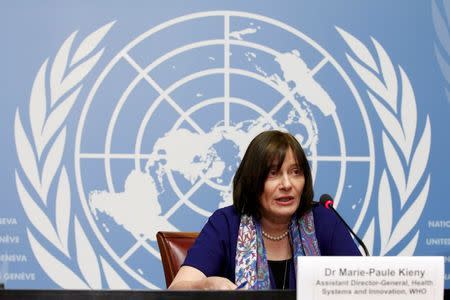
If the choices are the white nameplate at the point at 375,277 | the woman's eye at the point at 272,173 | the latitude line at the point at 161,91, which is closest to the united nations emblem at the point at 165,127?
the latitude line at the point at 161,91

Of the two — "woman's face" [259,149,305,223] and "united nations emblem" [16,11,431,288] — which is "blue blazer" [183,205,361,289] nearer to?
"woman's face" [259,149,305,223]

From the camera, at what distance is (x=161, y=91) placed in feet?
10.5

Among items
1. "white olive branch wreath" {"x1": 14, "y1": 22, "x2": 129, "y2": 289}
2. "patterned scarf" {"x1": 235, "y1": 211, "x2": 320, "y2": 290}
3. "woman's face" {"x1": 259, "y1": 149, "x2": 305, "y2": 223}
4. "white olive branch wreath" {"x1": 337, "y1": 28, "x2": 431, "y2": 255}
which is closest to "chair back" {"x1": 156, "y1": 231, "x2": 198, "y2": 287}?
"patterned scarf" {"x1": 235, "y1": 211, "x2": 320, "y2": 290}

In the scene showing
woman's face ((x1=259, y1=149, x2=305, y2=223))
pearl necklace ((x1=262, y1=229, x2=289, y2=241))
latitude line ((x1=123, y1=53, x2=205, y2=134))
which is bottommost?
pearl necklace ((x1=262, y1=229, x2=289, y2=241))

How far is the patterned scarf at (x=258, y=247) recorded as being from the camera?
2.22 metres

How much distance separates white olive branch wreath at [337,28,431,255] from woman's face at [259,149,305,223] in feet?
3.54

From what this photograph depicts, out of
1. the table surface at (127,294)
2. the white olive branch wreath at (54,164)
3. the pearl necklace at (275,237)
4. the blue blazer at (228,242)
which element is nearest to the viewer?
the table surface at (127,294)

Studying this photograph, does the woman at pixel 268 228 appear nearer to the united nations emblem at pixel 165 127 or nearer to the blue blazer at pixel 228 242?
the blue blazer at pixel 228 242

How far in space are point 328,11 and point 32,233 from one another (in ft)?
6.08

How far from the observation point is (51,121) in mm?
3191

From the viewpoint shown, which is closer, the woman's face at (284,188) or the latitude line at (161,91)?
the woman's face at (284,188)

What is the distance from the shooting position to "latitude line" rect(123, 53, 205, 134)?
3191 millimetres

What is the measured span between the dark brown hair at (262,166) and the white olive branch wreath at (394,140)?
1.02 m

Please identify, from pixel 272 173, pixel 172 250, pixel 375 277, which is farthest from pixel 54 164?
pixel 375 277
